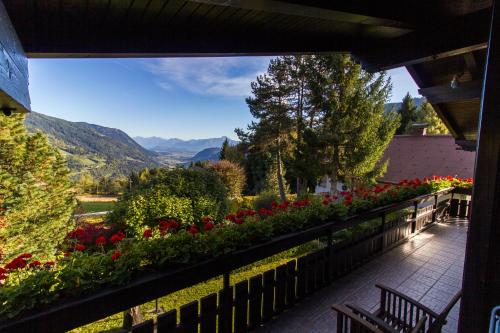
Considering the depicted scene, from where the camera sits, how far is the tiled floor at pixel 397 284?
3004 mm

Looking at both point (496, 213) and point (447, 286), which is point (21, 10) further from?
point (447, 286)

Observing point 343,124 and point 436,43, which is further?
point 343,124

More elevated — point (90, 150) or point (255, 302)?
point (90, 150)

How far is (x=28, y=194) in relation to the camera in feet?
25.0

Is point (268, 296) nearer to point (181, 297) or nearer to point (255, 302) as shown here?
point (255, 302)

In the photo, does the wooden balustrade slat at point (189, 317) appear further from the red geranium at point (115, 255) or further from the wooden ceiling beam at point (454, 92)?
the wooden ceiling beam at point (454, 92)

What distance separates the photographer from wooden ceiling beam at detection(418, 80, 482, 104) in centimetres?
393

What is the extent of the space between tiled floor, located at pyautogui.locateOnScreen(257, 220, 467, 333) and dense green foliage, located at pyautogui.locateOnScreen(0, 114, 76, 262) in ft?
25.8

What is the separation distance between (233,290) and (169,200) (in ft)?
13.1

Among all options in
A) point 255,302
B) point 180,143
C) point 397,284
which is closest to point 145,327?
point 255,302

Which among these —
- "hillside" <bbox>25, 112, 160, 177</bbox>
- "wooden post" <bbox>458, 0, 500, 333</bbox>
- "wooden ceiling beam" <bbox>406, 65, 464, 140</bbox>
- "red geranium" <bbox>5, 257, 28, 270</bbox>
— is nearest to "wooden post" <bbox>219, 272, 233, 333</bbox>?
"red geranium" <bbox>5, 257, 28, 270</bbox>

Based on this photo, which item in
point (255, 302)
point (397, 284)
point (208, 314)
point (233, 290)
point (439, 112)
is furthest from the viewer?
point (439, 112)

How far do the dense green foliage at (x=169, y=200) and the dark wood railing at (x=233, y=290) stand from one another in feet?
12.4

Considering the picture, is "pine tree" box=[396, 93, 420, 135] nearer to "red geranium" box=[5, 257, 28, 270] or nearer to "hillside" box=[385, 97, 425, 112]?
"hillside" box=[385, 97, 425, 112]
